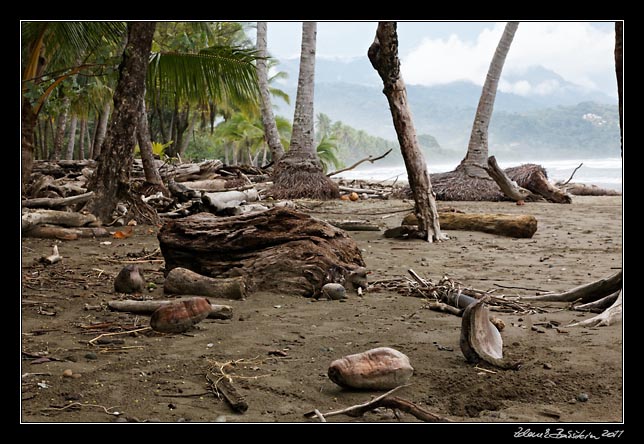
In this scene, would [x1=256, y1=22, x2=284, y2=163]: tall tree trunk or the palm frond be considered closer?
the palm frond

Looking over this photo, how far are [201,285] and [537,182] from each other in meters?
12.3

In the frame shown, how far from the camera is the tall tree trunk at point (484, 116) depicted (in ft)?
55.1

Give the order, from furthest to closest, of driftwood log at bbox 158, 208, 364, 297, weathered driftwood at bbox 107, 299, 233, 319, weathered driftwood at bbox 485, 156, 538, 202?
weathered driftwood at bbox 485, 156, 538, 202 → driftwood log at bbox 158, 208, 364, 297 → weathered driftwood at bbox 107, 299, 233, 319

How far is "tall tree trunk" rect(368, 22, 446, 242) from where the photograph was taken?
838cm

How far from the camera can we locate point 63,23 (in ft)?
24.5

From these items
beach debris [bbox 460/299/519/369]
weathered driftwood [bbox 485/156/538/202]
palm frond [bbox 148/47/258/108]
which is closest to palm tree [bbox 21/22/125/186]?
palm frond [bbox 148/47/258/108]

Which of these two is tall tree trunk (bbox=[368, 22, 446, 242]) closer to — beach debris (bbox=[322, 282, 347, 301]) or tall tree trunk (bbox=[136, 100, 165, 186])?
beach debris (bbox=[322, 282, 347, 301])

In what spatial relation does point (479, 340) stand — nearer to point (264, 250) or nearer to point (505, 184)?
point (264, 250)

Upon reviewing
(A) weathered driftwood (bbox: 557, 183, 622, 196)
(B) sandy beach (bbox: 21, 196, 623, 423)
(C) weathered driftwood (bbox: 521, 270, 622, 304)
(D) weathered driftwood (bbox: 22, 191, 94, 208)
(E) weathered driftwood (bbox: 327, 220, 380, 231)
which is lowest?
(B) sandy beach (bbox: 21, 196, 623, 423)

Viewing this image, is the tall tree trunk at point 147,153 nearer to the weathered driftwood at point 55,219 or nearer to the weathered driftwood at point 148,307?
the weathered driftwood at point 55,219

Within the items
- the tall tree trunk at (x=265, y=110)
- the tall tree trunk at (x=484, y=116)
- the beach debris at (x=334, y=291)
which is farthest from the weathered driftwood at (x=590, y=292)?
the tall tree trunk at (x=265, y=110)

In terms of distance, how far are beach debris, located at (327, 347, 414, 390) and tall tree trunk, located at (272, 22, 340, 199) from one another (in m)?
12.0

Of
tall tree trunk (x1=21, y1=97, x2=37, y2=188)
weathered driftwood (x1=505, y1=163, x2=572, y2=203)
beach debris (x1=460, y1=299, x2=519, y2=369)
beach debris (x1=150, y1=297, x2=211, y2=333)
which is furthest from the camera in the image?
weathered driftwood (x1=505, y1=163, x2=572, y2=203)

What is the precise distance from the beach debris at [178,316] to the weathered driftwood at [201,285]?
0.85m
